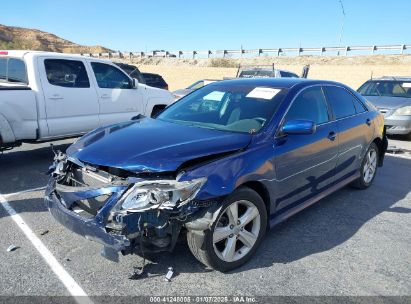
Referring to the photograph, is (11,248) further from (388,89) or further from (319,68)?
(319,68)

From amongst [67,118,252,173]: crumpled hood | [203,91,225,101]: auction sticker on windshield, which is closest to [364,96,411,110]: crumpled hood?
[203,91,225,101]: auction sticker on windshield

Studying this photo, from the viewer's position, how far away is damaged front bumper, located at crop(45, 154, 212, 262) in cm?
292

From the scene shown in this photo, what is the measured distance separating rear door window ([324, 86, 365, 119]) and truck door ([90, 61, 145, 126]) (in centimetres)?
439

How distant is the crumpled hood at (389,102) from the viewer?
10.2 m

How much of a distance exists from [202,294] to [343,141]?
284 centimetres

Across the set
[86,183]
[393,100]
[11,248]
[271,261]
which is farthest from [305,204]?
[393,100]

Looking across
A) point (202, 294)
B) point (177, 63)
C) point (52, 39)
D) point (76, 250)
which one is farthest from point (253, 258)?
point (52, 39)

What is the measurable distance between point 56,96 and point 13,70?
36.6 inches

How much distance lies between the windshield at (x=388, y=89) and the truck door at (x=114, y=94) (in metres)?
7.31

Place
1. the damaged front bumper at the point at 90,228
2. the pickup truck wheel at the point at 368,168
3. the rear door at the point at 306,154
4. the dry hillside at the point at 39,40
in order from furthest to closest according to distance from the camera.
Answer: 1. the dry hillside at the point at 39,40
2. the pickup truck wheel at the point at 368,168
3. the rear door at the point at 306,154
4. the damaged front bumper at the point at 90,228

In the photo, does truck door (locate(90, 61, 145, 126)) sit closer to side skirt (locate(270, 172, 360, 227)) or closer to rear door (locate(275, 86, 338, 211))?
rear door (locate(275, 86, 338, 211))

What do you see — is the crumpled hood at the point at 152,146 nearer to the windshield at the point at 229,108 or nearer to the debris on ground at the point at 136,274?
the windshield at the point at 229,108

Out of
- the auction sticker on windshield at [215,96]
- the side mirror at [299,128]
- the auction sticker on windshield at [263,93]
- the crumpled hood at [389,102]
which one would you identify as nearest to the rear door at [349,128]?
the auction sticker on windshield at [263,93]

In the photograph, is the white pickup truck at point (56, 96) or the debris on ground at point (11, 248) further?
the white pickup truck at point (56, 96)
